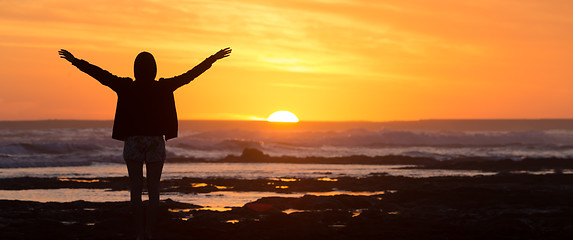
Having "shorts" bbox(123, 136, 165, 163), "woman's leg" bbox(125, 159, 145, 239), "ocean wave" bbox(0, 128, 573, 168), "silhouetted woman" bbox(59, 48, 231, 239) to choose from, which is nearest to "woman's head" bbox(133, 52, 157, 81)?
"silhouetted woman" bbox(59, 48, 231, 239)

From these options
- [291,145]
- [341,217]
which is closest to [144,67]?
[341,217]

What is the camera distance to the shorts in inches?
399

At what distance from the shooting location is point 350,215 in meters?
17.5

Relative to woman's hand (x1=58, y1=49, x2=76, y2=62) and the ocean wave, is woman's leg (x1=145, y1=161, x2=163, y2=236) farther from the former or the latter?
the ocean wave

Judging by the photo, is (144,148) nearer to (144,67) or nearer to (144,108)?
(144,108)

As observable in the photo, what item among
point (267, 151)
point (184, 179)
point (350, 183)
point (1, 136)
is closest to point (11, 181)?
point (184, 179)

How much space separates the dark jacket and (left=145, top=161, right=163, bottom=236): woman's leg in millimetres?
386

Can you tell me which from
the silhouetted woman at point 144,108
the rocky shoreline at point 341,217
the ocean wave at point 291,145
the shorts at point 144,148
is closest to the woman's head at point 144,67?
the silhouetted woman at point 144,108

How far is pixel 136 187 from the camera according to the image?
409 inches

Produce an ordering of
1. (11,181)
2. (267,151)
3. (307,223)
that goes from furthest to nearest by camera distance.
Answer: (267,151)
(11,181)
(307,223)

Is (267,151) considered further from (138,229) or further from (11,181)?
(138,229)

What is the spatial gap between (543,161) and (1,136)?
64297 mm

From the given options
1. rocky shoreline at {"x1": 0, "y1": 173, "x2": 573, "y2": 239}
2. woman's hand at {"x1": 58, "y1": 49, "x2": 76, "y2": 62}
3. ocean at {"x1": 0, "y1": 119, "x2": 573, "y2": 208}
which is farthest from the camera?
ocean at {"x1": 0, "y1": 119, "x2": 573, "y2": 208}

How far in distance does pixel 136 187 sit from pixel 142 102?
1057 mm
